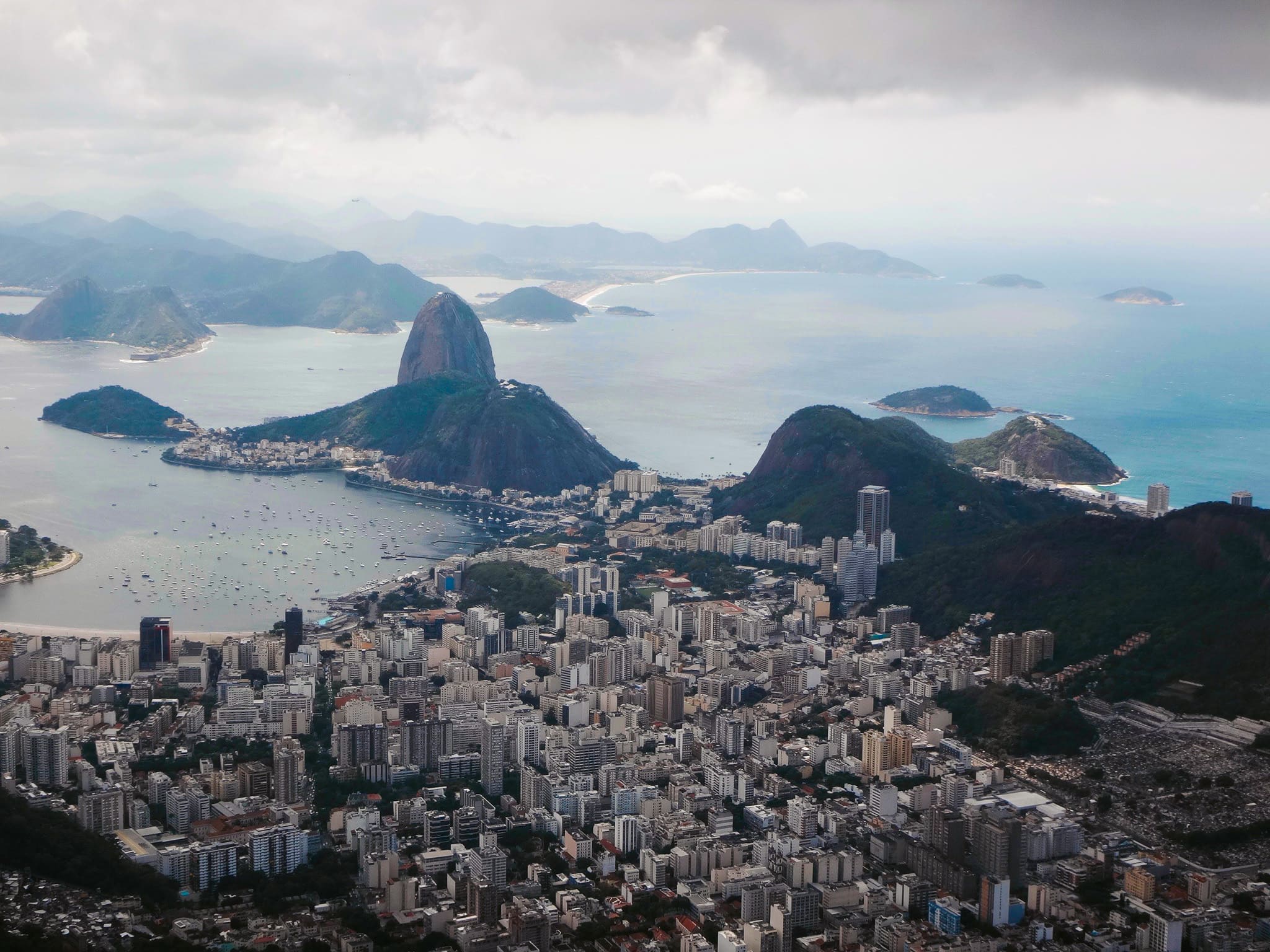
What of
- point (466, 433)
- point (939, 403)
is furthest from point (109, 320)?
point (939, 403)

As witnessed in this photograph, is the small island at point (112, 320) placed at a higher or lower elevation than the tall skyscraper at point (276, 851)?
higher

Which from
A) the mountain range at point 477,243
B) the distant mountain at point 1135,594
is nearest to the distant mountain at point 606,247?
the mountain range at point 477,243

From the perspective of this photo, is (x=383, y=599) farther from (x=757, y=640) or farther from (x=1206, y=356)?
(x=1206, y=356)

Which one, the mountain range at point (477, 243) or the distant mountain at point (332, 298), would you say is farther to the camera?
the mountain range at point (477, 243)

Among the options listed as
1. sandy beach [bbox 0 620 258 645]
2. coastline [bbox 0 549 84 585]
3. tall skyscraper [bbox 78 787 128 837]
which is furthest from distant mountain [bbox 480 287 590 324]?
tall skyscraper [bbox 78 787 128 837]

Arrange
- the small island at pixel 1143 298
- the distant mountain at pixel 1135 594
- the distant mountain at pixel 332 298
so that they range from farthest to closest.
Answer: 1. the small island at pixel 1143 298
2. the distant mountain at pixel 332 298
3. the distant mountain at pixel 1135 594

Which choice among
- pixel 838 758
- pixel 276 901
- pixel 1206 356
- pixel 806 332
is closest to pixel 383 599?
pixel 838 758

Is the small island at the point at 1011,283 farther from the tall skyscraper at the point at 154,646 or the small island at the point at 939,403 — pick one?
the tall skyscraper at the point at 154,646
